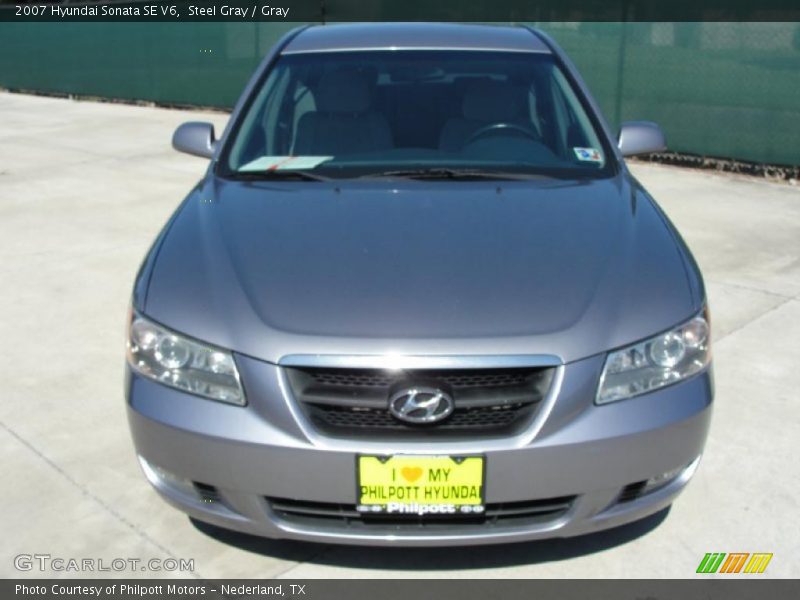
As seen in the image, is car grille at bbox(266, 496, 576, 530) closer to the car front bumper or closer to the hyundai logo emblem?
the car front bumper

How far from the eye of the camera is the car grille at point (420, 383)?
2.42m

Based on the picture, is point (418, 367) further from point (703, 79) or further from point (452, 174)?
point (703, 79)

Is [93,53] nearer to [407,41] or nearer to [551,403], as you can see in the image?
[407,41]

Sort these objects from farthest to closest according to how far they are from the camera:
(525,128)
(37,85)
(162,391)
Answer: (37,85), (525,128), (162,391)

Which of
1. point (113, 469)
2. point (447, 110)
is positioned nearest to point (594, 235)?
point (447, 110)

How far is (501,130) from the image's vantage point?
3838 millimetres

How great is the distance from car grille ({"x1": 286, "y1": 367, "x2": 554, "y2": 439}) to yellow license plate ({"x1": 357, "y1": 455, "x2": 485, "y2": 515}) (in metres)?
0.07

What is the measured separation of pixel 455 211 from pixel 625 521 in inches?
46.4

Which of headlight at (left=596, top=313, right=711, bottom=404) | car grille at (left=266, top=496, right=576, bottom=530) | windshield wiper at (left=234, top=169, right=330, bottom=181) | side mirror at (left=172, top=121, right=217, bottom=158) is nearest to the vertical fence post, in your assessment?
side mirror at (left=172, top=121, right=217, bottom=158)

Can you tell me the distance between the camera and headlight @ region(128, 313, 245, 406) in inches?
99.0

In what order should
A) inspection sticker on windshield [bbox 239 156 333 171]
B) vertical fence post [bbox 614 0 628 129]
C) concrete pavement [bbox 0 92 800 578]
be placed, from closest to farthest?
concrete pavement [bbox 0 92 800 578]
inspection sticker on windshield [bbox 239 156 333 171]
vertical fence post [bbox 614 0 628 129]

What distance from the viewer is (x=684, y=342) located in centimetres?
266

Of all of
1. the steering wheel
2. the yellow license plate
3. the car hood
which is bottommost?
the yellow license plate

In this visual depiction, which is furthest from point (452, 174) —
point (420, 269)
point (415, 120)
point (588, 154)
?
point (420, 269)
